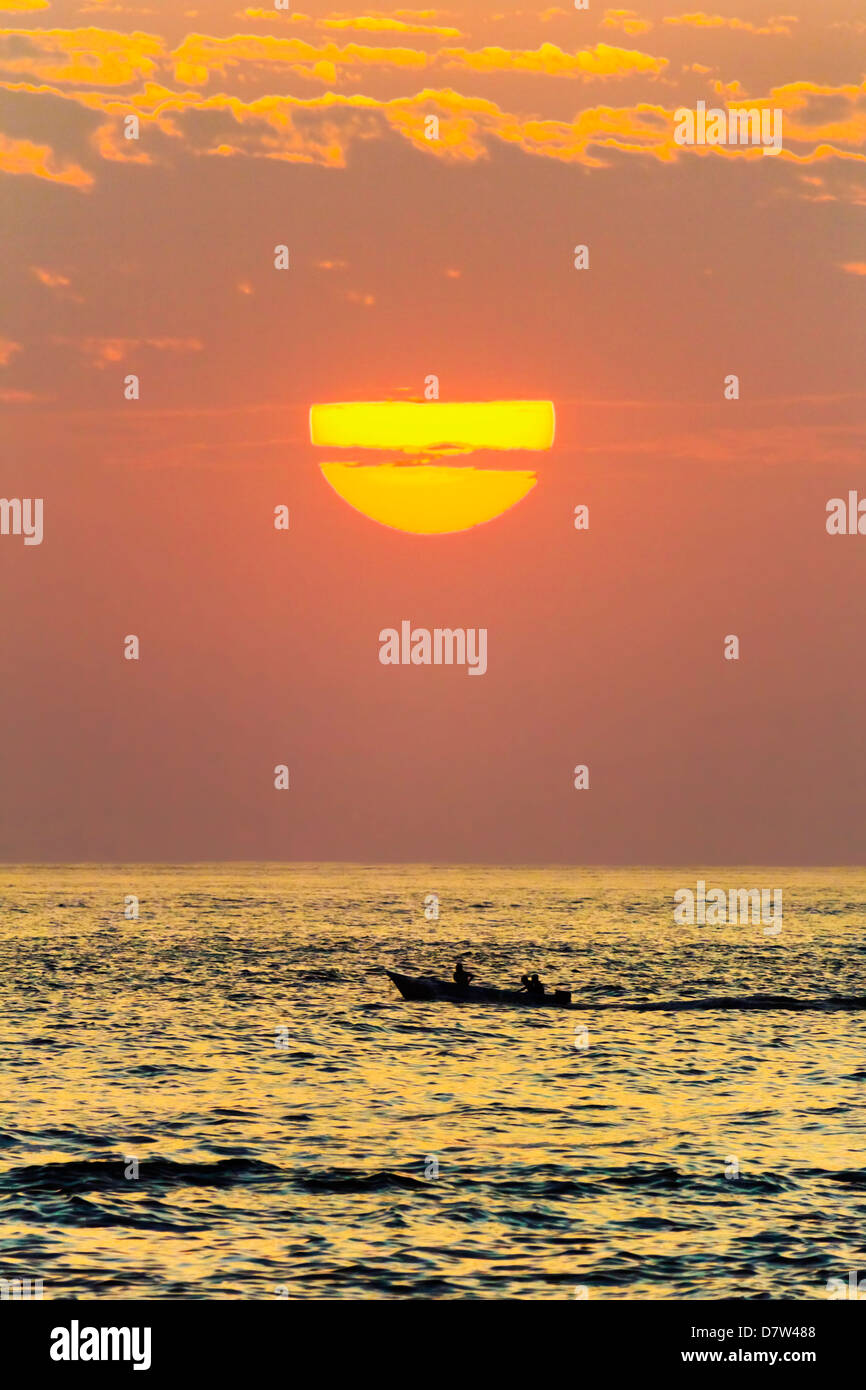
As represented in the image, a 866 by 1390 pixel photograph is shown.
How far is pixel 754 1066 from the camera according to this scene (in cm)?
5175

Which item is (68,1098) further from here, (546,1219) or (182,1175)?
(546,1219)

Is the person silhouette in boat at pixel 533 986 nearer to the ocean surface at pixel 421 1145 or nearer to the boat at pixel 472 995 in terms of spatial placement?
the boat at pixel 472 995

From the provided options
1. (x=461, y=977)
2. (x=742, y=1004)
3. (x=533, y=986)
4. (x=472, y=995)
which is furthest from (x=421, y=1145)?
(x=742, y=1004)

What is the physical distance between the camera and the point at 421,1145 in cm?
3647

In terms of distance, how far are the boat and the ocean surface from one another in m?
0.80

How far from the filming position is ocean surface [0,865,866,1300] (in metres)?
25.7

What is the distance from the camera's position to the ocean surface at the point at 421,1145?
84.4ft

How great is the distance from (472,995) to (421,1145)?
3405 cm

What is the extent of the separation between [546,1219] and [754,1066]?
2458 centimetres

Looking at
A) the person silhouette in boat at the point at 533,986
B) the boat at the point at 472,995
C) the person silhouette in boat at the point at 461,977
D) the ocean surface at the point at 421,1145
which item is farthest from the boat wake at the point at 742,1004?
the person silhouette in boat at the point at 461,977

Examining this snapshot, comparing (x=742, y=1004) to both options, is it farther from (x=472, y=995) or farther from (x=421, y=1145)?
(x=421, y=1145)

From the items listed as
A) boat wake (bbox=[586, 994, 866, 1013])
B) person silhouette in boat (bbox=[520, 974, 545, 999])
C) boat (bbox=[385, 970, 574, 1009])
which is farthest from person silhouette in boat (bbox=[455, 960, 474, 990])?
boat wake (bbox=[586, 994, 866, 1013])
